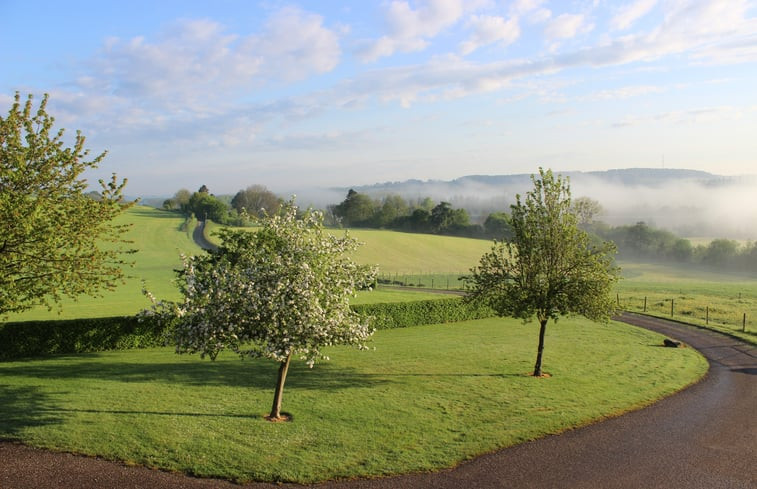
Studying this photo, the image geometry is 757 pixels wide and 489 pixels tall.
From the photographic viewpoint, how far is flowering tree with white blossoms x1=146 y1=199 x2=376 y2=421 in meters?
17.5

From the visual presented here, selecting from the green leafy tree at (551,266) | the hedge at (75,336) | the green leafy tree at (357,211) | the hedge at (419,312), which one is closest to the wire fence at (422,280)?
the hedge at (419,312)

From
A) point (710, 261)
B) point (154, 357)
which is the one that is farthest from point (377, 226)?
point (154, 357)

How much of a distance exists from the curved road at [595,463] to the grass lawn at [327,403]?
1.92 ft

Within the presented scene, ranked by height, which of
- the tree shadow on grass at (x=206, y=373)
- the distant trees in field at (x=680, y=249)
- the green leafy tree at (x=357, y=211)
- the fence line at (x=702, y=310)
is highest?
the green leafy tree at (x=357, y=211)

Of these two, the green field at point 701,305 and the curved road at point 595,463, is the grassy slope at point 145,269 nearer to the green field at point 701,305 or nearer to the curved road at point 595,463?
the curved road at point 595,463

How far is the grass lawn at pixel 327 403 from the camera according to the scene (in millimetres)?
15898

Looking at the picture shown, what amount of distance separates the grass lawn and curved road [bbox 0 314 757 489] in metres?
0.58

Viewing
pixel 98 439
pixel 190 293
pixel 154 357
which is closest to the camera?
pixel 98 439

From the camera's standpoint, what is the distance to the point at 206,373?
85.8 ft

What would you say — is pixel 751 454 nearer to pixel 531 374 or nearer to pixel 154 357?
pixel 531 374

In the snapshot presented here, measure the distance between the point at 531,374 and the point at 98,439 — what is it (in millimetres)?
19796

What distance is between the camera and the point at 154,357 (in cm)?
3011

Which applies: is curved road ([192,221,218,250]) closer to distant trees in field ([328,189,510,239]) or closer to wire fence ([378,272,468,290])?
wire fence ([378,272,468,290])

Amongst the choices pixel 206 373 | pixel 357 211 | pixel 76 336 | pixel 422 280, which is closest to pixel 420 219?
pixel 357 211
